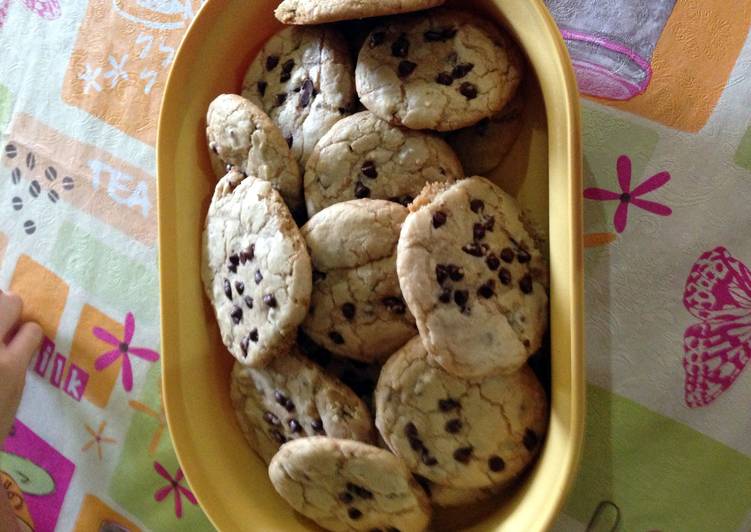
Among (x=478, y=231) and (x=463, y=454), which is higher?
(x=478, y=231)

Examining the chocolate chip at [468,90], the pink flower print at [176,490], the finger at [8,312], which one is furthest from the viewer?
the finger at [8,312]

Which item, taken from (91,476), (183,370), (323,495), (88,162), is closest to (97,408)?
(91,476)

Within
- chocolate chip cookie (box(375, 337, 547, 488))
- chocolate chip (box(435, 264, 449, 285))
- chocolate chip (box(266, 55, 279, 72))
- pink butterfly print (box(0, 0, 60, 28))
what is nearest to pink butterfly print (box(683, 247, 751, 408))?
chocolate chip cookie (box(375, 337, 547, 488))

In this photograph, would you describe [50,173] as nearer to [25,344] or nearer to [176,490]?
[25,344]

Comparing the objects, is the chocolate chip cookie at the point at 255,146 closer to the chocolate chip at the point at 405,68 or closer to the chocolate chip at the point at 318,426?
the chocolate chip at the point at 405,68

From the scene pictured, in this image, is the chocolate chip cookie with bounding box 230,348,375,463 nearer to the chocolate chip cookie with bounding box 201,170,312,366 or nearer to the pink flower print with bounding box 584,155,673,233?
the chocolate chip cookie with bounding box 201,170,312,366

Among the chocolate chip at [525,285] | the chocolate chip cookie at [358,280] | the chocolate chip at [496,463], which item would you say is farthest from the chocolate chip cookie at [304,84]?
the chocolate chip at [496,463]

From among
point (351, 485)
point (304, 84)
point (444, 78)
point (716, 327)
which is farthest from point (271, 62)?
point (716, 327)
